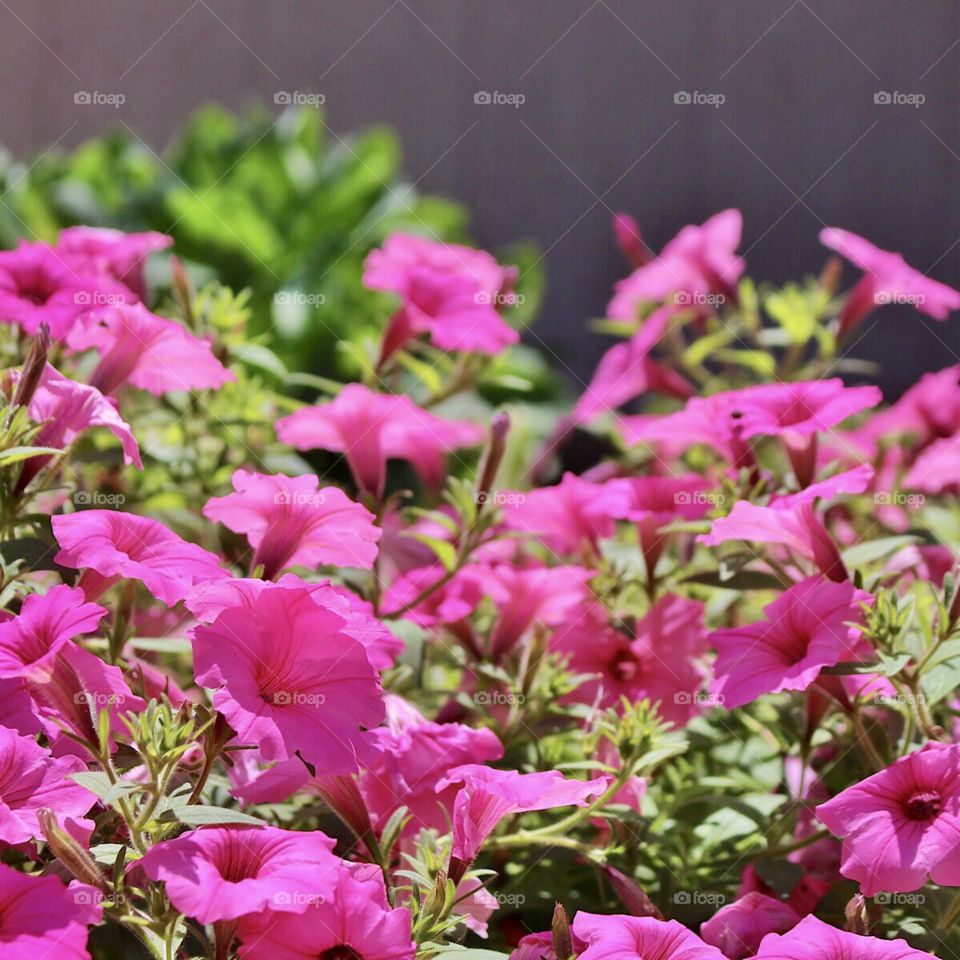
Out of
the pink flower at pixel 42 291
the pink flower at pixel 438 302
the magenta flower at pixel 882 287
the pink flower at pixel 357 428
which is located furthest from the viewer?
the magenta flower at pixel 882 287

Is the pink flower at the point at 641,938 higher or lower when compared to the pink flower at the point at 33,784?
lower

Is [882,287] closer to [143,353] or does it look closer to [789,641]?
A: [789,641]

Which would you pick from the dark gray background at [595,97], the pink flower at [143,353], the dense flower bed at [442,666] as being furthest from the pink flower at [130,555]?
the dark gray background at [595,97]

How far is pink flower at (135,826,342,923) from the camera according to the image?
0.66 metres

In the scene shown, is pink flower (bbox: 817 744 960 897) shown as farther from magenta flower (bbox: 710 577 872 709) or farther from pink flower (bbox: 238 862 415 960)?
pink flower (bbox: 238 862 415 960)

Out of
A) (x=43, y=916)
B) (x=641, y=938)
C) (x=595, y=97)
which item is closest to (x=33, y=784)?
(x=43, y=916)

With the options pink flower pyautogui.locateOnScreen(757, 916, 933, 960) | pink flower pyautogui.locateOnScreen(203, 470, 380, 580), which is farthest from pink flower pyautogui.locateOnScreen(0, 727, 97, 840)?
pink flower pyautogui.locateOnScreen(757, 916, 933, 960)

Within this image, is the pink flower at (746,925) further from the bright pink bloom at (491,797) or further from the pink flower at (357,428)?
the pink flower at (357,428)

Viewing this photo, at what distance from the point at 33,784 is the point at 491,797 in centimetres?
28

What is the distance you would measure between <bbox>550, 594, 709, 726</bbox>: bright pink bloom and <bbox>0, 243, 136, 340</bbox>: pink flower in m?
0.52

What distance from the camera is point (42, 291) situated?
1.14m

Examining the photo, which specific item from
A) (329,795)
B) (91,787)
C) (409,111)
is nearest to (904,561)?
(329,795)

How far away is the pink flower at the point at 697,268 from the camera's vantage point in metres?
1.67

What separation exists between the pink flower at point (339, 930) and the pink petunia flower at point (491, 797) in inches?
3.0
